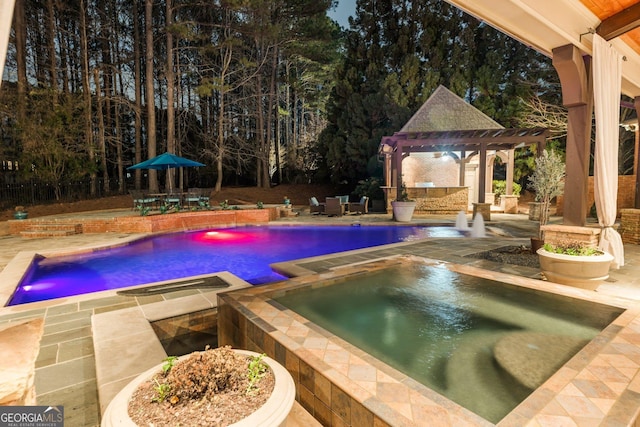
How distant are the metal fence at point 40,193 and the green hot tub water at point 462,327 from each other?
14.8 m

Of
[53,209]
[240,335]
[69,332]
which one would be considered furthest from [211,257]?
[53,209]

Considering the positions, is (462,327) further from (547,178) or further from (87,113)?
(87,113)

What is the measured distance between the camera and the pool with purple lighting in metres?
5.93

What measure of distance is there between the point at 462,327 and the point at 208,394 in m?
2.90

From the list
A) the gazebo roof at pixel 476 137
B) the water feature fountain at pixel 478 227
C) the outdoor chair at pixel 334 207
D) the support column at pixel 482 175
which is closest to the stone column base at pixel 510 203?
the gazebo roof at pixel 476 137

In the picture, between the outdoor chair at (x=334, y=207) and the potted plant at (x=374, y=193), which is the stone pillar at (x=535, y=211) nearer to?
the potted plant at (x=374, y=193)

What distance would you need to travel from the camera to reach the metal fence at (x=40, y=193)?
1295 centimetres

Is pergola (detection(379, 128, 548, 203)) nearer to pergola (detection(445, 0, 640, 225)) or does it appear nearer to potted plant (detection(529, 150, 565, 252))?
potted plant (detection(529, 150, 565, 252))

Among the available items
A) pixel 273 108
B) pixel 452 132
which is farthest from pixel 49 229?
pixel 273 108

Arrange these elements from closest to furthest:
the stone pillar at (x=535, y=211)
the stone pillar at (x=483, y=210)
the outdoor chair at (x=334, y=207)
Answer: the stone pillar at (x=483, y=210), the stone pillar at (x=535, y=211), the outdoor chair at (x=334, y=207)

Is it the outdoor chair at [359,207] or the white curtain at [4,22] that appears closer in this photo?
the white curtain at [4,22]

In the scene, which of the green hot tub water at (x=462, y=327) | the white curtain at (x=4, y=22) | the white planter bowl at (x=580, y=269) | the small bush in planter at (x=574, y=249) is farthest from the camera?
the small bush in planter at (x=574, y=249)

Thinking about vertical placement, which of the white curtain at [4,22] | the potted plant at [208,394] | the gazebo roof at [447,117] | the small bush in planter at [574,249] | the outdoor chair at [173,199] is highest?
the gazebo roof at [447,117]

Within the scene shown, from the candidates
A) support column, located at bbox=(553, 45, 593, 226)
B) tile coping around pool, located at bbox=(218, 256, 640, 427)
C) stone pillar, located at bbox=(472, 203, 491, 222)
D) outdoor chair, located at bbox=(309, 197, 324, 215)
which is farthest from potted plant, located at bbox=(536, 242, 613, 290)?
outdoor chair, located at bbox=(309, 197, 324, 215)
